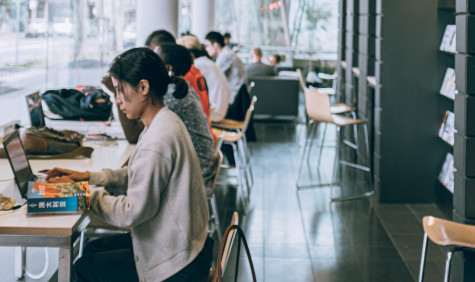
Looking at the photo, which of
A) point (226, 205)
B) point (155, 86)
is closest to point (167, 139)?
point (155, 86)

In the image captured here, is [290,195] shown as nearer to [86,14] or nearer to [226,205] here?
[226,205]

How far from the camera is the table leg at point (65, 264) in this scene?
234 cm

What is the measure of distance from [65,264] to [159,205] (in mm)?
397

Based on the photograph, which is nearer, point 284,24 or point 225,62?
point 225,62

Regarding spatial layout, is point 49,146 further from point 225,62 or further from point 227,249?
point 225,62

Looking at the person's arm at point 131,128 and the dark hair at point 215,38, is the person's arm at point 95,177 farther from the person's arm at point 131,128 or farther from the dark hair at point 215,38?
the dark hair at point 215,38

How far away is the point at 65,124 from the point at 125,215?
7.33 ft

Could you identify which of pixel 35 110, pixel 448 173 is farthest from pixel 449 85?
pixel 35 110

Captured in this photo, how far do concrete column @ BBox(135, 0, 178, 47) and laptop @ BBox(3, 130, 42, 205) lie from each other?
13.2 ft

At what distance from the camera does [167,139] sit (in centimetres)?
242

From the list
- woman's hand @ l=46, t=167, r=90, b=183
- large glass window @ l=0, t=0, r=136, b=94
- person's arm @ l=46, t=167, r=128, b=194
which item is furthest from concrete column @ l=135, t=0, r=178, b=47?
woman's hand @ l=46, t=167, r=90, b=183

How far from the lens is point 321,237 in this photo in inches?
193

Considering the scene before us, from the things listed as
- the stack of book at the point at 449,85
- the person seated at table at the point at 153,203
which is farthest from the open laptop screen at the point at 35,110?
the stack of book at the point at 449,85

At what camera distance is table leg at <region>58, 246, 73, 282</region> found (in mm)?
2338
